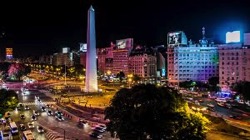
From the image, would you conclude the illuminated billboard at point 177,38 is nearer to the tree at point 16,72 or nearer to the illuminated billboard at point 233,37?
the illuminated billboard at point 233,37

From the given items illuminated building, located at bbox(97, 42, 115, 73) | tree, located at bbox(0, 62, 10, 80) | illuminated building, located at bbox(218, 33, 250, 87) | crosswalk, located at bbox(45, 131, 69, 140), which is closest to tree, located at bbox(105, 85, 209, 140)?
crosswalk, located at bbox(45, 131, 69, 140)

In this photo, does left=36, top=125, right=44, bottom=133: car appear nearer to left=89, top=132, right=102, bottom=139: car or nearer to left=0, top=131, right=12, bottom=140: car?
left=0, top=131, right=12, bottom=140: car

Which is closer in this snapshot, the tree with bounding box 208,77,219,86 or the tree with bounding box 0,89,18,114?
the tree with bounding box 0,89,18,114

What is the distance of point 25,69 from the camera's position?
119 m

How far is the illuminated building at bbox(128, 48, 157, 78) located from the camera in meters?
121

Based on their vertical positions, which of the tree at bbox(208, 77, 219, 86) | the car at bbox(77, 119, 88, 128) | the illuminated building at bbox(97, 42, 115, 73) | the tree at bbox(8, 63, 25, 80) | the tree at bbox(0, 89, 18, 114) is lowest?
the car at bbox(77, 119, 88, 128)

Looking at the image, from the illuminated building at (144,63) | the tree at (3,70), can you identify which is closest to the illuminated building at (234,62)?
the illuminated building at (144,63)

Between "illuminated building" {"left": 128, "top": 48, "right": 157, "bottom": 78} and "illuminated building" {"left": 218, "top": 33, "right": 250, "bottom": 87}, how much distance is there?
4064 centimetres

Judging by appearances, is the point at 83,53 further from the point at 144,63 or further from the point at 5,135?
the point at 5,135

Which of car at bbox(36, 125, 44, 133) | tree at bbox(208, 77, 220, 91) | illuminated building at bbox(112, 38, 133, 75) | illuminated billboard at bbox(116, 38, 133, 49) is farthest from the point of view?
illuminated billboard at bbox(116, 38, 133, 49)

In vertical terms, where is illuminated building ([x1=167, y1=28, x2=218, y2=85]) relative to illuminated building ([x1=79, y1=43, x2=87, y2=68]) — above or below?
below

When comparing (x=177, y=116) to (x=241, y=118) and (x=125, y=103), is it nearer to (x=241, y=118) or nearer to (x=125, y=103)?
(x=125, y=103)

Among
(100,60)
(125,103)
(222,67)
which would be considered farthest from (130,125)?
(100,60)

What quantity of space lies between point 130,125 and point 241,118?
27.5m
